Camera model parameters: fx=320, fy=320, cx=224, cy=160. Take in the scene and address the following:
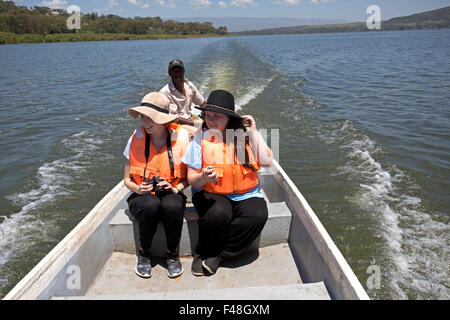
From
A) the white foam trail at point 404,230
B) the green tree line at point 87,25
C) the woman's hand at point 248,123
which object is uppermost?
the green tree line at point 87,25

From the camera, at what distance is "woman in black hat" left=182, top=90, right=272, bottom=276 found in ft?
7.80

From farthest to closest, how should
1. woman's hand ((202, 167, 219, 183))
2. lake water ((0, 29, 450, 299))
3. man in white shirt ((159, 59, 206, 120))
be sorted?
man in white shirt ((159, 59, 206, 120)), lake water ((0, 29, 450, 299)), woman's hand ((202, 167, 219, 183))

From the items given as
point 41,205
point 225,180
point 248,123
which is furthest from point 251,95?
point 225,180

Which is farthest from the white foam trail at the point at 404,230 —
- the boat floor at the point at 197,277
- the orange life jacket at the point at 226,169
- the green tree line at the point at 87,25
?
the green tree line at the point at 87,25

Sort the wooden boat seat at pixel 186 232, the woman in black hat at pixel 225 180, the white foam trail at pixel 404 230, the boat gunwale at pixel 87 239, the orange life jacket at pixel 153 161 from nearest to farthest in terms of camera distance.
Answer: the boat gunwale at pixel 87 239, the woman in black hat at pixel 225 180, the orange life jacket at pixel 153 161, the wooden boat seat at pixel 186 232, the white foam trail at pixel 404 230

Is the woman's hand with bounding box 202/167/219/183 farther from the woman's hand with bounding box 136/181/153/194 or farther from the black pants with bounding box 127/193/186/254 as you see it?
the woman's hand with bounding box 136/181/153/194

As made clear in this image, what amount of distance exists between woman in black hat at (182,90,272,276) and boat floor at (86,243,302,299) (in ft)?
0.38

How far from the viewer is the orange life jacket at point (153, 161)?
2.48 metres

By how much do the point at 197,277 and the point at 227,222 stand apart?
1.76ft

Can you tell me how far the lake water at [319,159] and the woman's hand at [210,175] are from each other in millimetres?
1860

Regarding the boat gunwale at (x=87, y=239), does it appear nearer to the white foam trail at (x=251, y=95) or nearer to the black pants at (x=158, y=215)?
the black pants at (x=158, y=215)

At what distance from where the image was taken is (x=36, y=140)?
22.6 ft

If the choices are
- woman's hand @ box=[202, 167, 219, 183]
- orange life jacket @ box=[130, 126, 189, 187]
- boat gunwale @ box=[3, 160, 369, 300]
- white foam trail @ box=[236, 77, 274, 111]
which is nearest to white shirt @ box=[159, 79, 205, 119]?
boat gunwale @ box=[3, 160, 369, 300]

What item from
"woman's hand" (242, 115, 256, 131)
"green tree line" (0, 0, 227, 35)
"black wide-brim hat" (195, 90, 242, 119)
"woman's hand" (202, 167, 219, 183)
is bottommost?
"woman's hand" (202, 167, 219, 183)
